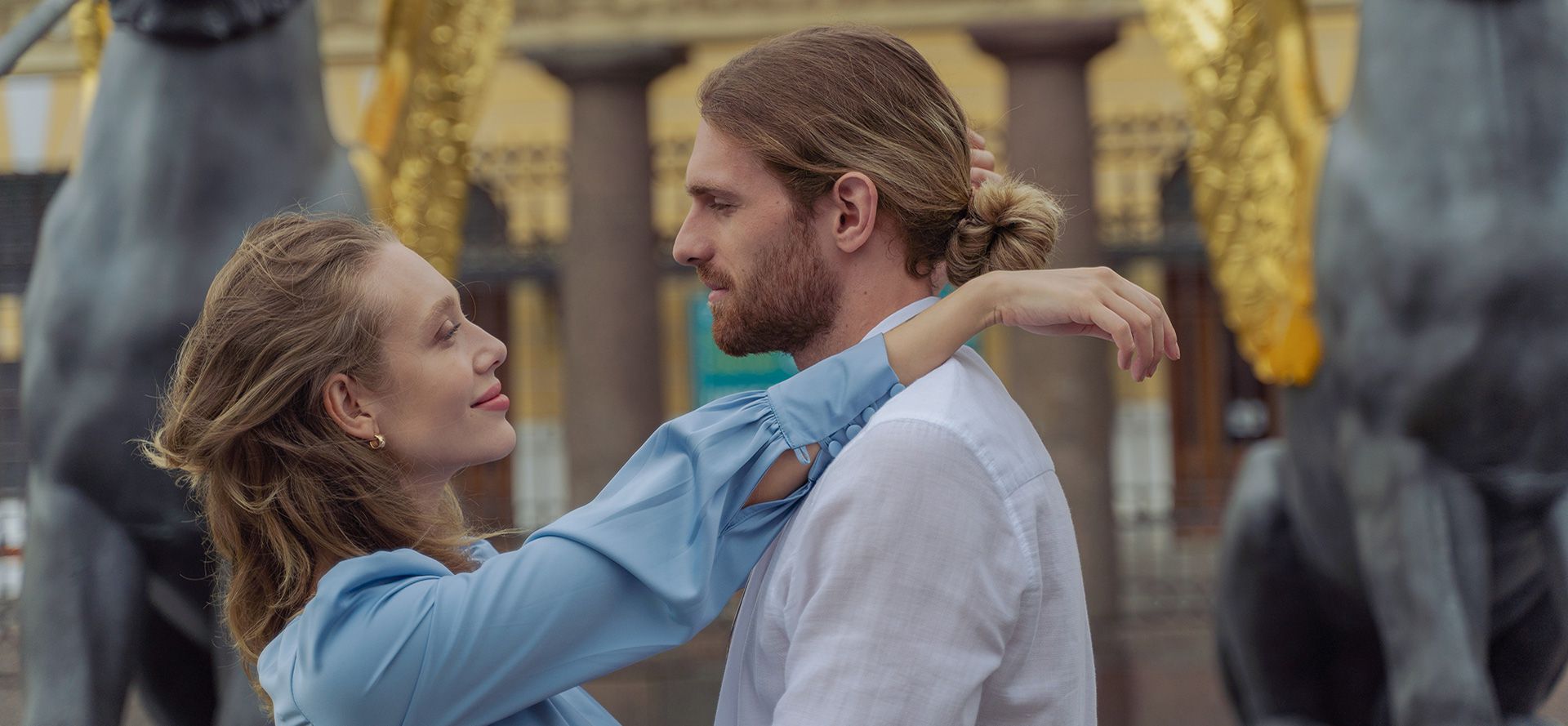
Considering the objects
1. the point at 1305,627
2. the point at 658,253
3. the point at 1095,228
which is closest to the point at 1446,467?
the point at 1305,627

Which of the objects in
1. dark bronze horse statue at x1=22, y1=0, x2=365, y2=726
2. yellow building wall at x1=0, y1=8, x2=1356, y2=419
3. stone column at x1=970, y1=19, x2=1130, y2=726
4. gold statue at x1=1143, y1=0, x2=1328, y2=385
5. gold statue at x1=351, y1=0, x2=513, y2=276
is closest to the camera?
dark bronze horse statue at x1=22, y1=0, x2=365, y2=726

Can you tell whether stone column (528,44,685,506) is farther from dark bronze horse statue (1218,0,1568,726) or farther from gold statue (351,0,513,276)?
dark bronze horse statue (1218,0,1568,726)

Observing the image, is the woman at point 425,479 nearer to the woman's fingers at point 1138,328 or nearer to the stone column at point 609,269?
the woman's fingers at point 1138,328

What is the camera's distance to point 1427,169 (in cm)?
290

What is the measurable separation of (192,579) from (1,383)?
700 centimetres

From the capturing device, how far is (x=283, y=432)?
4.61 ft

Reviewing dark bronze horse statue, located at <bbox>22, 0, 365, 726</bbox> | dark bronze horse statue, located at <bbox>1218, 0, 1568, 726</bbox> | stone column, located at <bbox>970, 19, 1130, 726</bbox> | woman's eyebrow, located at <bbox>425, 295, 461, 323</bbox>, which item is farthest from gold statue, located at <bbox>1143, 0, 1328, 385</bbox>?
stone column, located at <bbox>970, 19, 1130, 726</bbox>

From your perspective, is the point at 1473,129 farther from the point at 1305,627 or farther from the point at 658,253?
the point at 658,253

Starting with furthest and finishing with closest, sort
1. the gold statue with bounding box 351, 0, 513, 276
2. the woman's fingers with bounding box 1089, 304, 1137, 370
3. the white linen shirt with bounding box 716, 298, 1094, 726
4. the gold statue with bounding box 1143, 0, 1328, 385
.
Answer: the gold statue with bounding box 1143, 0, 1328, 385, the gold statue with bounding box 351, 0, 513, 276, the woman's fingers with bounding box 1089, 304, 1137, 370, the white linen shirt with bounding box 716, 298, 1094, 726

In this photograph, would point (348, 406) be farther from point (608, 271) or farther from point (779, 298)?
point (608, 271)

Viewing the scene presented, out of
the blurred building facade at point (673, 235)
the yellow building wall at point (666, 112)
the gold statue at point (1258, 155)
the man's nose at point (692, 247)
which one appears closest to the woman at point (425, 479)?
the man's nose at point (692, 247)

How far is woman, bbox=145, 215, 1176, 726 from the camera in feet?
4.27

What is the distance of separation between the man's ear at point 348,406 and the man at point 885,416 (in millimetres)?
301

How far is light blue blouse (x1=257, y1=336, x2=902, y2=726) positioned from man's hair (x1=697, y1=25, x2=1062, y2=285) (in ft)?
0.47
